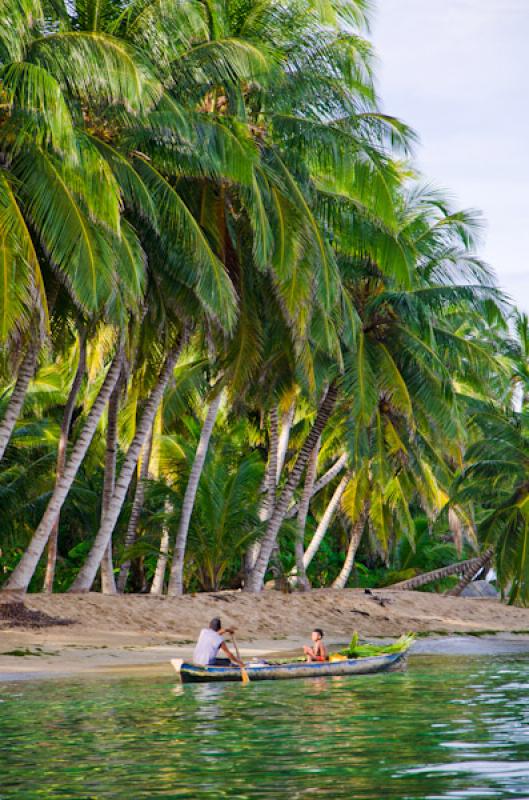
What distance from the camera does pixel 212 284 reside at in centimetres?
1958

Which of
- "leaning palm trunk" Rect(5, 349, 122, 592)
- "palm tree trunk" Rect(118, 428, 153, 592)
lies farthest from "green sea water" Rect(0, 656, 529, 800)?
"palm tree trunk" Rect(118, 428, 153, 592)

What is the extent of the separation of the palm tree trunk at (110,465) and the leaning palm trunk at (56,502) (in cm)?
207

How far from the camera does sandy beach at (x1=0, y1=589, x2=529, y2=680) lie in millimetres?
19281

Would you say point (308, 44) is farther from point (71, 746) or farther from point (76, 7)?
point (71, 746)

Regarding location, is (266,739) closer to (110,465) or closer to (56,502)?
(56,502)

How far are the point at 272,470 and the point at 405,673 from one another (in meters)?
11.1

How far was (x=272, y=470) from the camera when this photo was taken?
2909cm

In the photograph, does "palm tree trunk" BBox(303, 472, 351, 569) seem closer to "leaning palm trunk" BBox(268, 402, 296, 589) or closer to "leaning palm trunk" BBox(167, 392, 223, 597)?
"leaning palm trunk" BBox(268, 402, 296, 589)

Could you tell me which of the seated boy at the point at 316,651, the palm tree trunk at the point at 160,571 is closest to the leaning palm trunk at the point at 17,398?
the seated boy at the point at 316,651

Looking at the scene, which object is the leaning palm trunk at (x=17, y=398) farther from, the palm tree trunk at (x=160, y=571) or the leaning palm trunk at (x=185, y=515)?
the palm tree trunk at (x=160, y=571)

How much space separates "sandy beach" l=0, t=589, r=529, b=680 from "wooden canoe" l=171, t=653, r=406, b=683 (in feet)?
5.70

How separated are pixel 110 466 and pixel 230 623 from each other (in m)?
4.11

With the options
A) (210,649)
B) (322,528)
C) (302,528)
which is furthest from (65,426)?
(322,528)

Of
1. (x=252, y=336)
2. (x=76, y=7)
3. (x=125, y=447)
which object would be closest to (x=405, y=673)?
(x=252, y=336)
